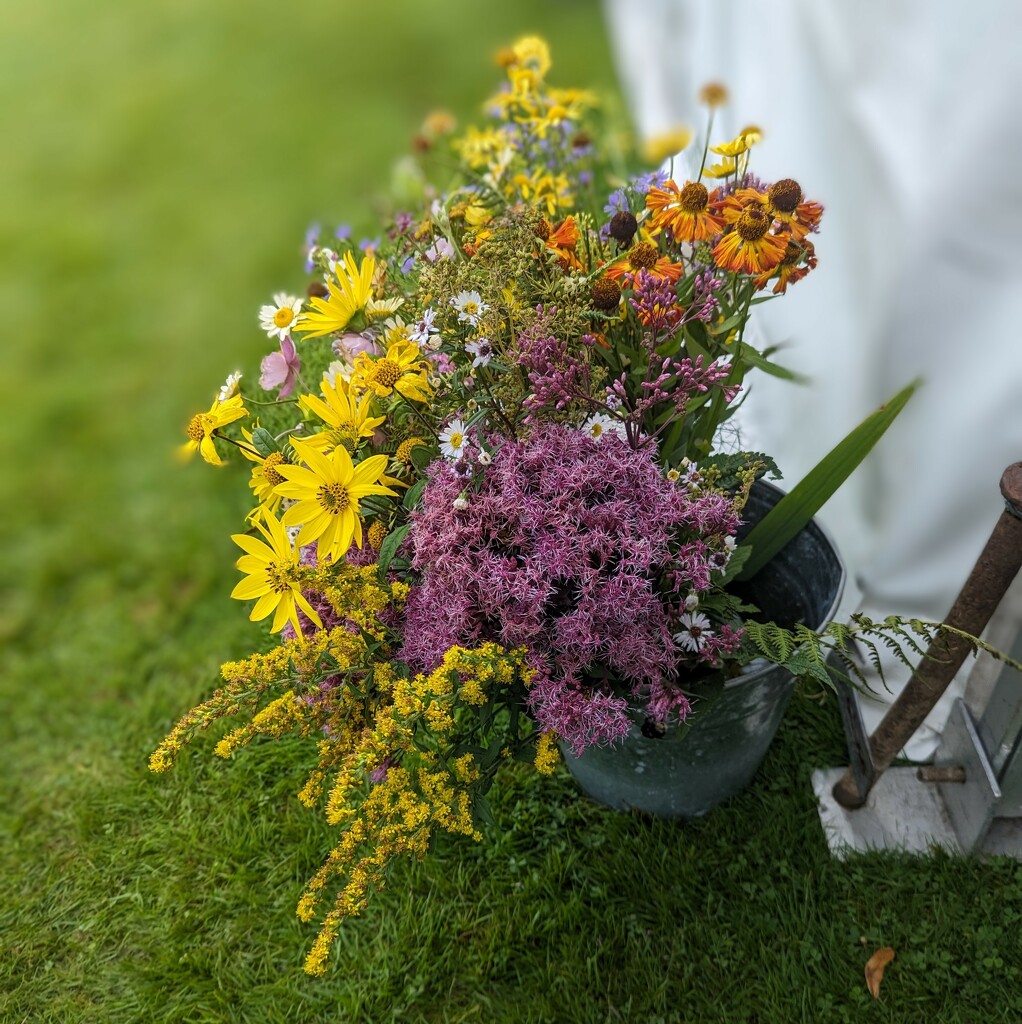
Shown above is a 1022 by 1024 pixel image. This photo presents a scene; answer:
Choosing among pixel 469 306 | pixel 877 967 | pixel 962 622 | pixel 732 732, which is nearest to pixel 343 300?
pixel 469 306

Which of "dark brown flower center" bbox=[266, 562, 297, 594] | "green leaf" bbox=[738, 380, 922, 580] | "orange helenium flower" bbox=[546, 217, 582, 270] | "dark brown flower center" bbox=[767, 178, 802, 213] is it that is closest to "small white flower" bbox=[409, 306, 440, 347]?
"orange helenium flower" bbox=[546, 217, 582, 270]

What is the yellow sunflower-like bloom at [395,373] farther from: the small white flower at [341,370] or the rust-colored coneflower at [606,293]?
the rust-colored coneflower at [606,293]

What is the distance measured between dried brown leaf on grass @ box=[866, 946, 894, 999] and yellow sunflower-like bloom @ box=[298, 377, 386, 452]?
1186 mm

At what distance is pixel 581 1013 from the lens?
1412 millimetres

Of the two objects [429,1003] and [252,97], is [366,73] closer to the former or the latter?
[252,97]

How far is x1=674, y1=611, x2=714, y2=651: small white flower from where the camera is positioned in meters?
1.10

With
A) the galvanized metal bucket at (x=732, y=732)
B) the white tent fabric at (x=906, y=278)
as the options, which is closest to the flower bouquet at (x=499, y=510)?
the galvanized metal bucket at (x=732, y=732)

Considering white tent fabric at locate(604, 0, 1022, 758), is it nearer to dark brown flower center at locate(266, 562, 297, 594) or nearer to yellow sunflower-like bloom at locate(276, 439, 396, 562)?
yellow sunflower-like bloom at locate(276, 439, 396, 562)

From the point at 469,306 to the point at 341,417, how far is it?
0.69 feet

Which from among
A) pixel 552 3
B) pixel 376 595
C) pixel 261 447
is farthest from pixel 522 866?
pixel 552 3

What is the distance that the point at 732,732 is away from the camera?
53.4 inches

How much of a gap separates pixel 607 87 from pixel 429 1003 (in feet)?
13.6

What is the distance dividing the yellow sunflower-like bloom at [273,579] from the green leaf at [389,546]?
11 cm

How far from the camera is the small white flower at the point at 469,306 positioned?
3.46 feet
